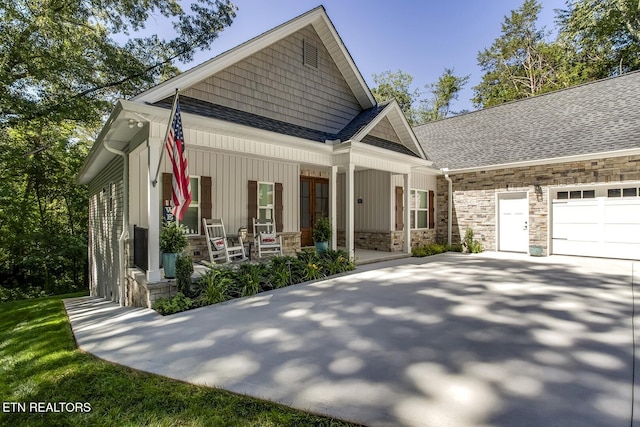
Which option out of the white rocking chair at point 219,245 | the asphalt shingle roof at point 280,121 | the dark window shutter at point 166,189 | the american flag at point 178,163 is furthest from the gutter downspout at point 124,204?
the american flag at point 178,163

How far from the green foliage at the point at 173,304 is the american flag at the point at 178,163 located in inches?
47.3

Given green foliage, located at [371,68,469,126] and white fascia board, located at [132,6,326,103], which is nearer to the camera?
white fascia board, located at [132,6,326,103]

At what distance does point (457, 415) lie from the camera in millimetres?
2018

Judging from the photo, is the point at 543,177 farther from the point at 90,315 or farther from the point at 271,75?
the point at 90,315

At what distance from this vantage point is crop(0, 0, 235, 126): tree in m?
10.2

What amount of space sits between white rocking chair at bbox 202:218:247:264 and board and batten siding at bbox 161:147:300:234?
308 millimetres

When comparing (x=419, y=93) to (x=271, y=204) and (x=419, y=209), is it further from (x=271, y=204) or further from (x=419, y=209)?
(x=271, y=204)

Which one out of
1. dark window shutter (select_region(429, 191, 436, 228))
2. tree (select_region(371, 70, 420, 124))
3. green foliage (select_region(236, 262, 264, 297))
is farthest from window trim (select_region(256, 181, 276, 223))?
tree (select_region(371, 70, 420, 124))

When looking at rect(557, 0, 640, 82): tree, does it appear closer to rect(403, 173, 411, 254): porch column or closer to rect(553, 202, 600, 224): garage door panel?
rect(553, 202, 600, 224): garage door panel

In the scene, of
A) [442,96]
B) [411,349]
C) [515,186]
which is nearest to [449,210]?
[515,186]

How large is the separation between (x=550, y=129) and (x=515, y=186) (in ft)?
7.70

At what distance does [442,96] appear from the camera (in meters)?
26.3

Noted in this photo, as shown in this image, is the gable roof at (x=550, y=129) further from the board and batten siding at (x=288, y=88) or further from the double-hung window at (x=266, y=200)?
the double-hung window at (x=266, y=200)

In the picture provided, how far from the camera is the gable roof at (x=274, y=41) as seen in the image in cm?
611
